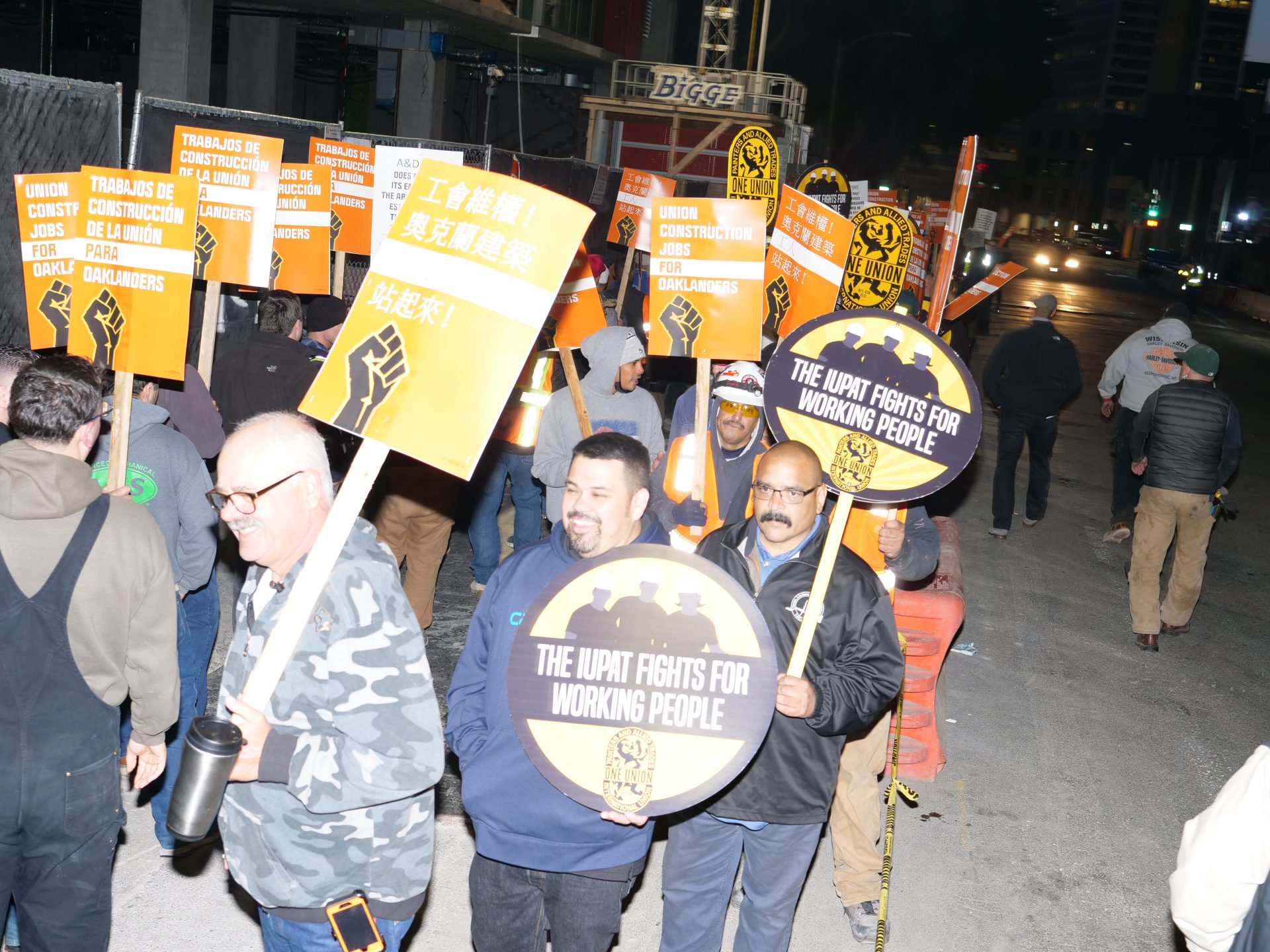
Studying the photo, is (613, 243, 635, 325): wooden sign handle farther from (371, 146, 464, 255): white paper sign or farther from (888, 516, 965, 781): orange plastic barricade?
(888, 516, 965, 781): orange plastic barricade

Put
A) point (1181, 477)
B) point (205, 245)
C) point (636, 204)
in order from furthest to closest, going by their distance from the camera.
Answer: point (636, 204) → point (1181, 477) → point (205, 245)

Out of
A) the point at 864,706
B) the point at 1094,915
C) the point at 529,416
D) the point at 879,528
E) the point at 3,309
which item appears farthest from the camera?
the point at 529,416

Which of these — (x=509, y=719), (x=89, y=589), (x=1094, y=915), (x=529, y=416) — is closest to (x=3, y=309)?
(x=529, y=416)

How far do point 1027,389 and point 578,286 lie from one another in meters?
5.51

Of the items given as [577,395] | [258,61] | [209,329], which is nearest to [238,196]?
[209,329]

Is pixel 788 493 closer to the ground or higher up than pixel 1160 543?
higher up

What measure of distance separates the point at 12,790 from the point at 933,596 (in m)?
4.54

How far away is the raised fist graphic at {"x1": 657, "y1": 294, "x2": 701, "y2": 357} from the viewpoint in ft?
19.8

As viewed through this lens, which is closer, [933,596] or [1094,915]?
[1094,915]

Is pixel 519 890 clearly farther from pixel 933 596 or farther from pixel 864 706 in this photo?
pixel 933 596

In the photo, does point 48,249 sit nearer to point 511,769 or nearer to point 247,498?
point 247,498

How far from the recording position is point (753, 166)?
31.6ft

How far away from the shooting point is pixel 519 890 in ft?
11.3

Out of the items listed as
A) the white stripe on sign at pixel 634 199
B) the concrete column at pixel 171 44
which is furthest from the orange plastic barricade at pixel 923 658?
the concrete column at pixel 171 44
